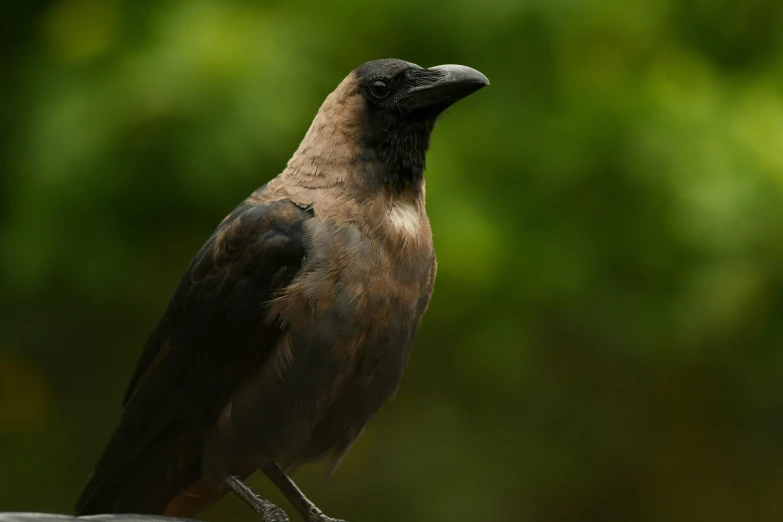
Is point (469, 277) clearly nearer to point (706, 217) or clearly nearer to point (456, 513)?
point (706, 217)

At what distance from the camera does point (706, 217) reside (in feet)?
15.1

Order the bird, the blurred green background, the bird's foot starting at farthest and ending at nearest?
1. the blurred green background
2. the bird's foot
3. the bird

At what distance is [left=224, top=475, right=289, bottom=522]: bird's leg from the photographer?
12.0 ft

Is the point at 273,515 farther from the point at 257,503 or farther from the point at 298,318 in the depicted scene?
the point at 298,318

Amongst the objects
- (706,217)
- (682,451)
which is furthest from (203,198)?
(682,451)

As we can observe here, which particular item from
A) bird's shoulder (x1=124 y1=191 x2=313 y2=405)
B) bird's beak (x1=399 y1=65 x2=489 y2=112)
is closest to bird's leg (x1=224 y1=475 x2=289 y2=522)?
bird's shoulder (x1=124 y1=191 x2=313 y2=405)

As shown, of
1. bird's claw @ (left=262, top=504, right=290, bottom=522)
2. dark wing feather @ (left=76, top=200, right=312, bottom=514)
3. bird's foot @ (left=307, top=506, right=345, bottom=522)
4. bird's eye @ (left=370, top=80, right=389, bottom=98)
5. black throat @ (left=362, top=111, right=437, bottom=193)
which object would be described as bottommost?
bird's foot @ (left=307, top=506, right=345, bottom=522)

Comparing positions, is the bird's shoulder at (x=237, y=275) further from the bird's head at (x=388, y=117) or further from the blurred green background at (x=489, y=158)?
the blurred green background at (x=489, y=158)

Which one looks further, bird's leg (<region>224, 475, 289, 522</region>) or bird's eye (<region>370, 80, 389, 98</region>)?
bird's eye (<region>370, 80, 389, 98</region>)

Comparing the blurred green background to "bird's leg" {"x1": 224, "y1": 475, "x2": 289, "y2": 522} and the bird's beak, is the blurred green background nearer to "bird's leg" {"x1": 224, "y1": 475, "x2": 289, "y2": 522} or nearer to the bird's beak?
the bird's beak

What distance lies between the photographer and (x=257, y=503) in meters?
3.66

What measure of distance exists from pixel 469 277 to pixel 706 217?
1.02 meters

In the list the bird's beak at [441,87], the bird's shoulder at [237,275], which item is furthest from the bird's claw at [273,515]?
the bird's beak at [441,87]

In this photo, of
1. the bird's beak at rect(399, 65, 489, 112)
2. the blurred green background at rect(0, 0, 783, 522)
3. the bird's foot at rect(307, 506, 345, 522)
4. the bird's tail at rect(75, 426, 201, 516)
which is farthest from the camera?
the blurred green background at rect(0, 0, 783, 522)
